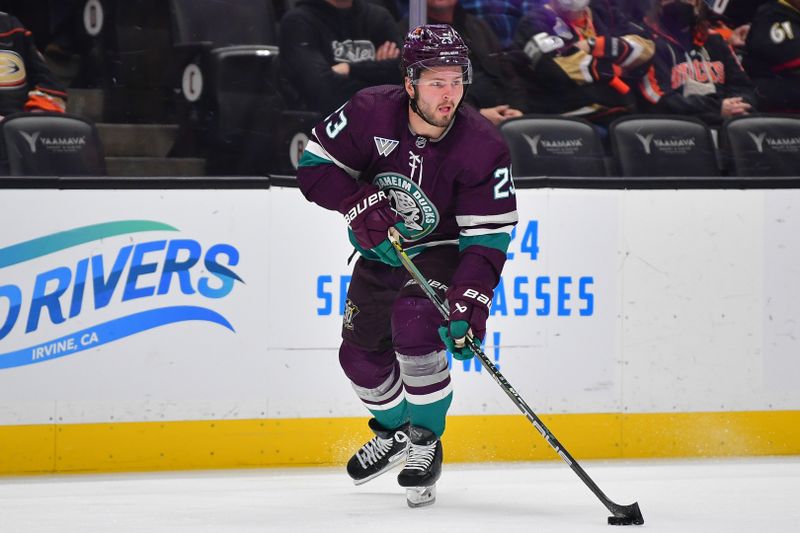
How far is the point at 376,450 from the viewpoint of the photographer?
135 inches

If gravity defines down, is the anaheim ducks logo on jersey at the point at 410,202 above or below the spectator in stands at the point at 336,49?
below

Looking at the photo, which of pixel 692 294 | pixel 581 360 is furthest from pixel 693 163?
pixel 581 360

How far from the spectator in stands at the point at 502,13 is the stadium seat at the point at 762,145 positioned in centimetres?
98

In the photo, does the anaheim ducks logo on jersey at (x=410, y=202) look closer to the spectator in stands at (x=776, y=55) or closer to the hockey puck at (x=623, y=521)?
the hockey puck at (x=623, y=521)

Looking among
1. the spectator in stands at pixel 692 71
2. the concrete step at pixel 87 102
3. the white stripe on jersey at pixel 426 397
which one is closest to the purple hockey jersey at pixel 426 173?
the white stripe on jersey at pixel 426 397

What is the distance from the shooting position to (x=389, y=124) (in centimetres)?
314

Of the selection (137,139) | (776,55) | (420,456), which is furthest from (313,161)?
(776,55)

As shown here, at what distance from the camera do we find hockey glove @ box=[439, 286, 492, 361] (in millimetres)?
2994

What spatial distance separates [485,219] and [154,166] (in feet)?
6.04

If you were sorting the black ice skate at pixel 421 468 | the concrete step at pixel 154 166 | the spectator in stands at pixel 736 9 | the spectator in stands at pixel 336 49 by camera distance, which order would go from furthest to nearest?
the spectator in stands at pixel 736 9 → the spectator in stands at pixel 336 49 → the concrete step at pixel 154 166 → the black ice skate at pixel 421 468

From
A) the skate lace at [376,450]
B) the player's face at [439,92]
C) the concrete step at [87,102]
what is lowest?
the skate lace at [376,450]

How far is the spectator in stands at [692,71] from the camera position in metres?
5.65

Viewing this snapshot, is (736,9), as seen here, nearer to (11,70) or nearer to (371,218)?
(11,70)

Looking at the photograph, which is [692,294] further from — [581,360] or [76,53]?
[76,53]
